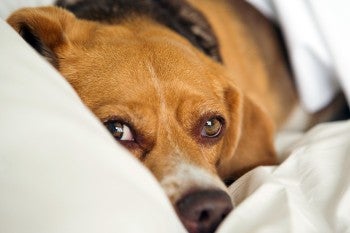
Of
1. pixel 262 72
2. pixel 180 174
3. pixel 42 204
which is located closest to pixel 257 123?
pixel 262 72

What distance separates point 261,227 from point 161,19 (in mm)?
1370

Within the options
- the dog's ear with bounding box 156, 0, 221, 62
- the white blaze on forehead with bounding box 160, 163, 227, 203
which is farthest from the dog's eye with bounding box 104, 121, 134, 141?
the dog's ear with bounding box 156, 0, 221, 62

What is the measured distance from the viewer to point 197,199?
1488 mm

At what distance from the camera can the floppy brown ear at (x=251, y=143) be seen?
2242 millimetres

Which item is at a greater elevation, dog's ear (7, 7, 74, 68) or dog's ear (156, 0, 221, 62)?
dog's ear (7, 7, 74, 68)

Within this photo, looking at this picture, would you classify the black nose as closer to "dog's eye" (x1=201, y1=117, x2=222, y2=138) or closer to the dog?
the dog

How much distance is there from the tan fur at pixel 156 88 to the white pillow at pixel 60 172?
1.20 feet

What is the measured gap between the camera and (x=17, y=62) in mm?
1300

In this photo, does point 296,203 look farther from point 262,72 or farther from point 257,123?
point 262,72

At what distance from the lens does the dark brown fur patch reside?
236 centimetres

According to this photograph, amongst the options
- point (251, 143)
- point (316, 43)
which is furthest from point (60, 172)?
point (316, 43)

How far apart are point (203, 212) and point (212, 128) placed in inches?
20.7

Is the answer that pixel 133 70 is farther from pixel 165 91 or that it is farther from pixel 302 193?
pixel 302 193

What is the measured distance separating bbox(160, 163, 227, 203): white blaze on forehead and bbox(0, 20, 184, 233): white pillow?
27 cm
